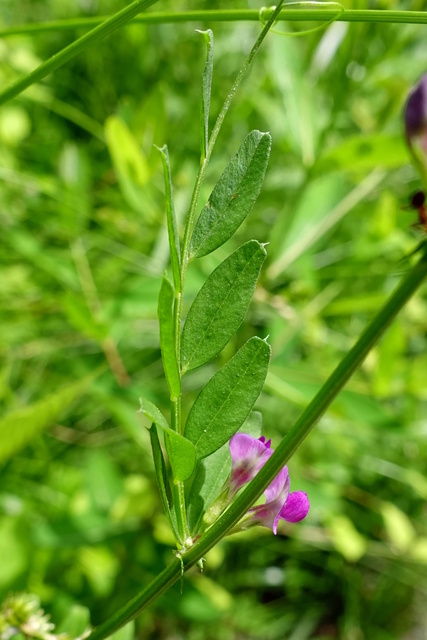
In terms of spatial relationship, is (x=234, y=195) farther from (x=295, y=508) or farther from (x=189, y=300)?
(x=189, y=300)

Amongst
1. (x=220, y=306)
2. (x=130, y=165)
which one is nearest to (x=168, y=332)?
(x=220, y=306)

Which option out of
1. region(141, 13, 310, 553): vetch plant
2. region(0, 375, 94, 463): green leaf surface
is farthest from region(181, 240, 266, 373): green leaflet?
region(0, 375, 94, 463): green leaf surface

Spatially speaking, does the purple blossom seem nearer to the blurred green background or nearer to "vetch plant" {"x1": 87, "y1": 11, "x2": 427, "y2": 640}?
"vetch plant" {"x1": 87, "y1": 11, "x2": 427, "y2": 640}

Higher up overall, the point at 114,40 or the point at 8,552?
the point at 114,40

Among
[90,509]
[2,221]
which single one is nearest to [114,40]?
[2,221]

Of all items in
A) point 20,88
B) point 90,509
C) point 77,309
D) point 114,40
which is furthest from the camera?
point 114,40

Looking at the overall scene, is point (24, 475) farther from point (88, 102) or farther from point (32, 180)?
point (88, 102)

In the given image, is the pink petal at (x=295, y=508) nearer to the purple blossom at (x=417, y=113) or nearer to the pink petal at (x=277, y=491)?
the pink petal at (x=277, y=491)
